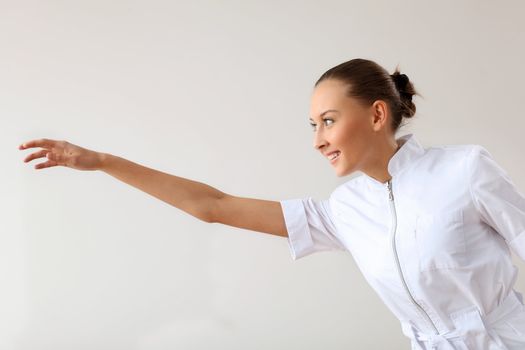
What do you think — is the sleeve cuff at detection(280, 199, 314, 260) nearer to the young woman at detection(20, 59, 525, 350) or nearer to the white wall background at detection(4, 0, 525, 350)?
the young woman at detection(20, 59, 525, 350)

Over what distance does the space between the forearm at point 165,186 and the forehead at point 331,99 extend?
0.36 meters

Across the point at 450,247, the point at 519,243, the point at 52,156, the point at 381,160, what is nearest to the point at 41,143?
the point at 52,156

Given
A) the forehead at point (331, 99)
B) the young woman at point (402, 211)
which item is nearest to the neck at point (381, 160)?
the young woman at point (402, 211)

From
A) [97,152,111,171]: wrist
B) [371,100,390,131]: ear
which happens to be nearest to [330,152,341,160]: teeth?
[371,100,390,131]: ear

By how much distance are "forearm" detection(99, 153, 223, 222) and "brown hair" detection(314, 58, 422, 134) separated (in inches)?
16.8

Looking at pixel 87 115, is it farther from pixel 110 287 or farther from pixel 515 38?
pixel 515 38

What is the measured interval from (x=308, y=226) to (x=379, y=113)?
1.19ft

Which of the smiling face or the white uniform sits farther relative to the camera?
the smiling face

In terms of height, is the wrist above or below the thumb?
below

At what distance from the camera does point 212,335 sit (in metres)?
2.70

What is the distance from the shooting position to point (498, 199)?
4.47 ft

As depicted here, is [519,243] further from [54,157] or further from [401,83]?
[54,157]

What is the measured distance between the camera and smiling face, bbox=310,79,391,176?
1523 mm

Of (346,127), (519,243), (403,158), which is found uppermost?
(346,127)
